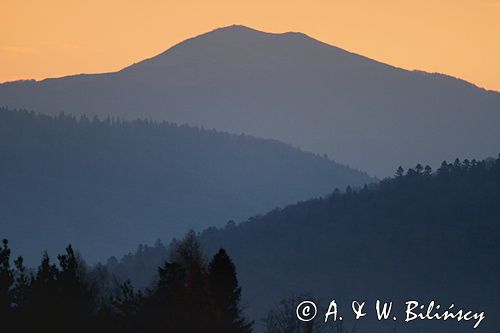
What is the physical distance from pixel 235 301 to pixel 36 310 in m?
9.02

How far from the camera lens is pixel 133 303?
56.0 m

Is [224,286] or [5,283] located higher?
[224,286]

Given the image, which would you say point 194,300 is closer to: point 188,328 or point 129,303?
point 188,328

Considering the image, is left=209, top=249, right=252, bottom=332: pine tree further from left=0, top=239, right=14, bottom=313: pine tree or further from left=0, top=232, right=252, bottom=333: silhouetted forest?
left=0, top=239, right=14, bottom=313: pine tree

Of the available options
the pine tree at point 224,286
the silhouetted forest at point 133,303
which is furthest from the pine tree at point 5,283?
the pine tree at point 224,286

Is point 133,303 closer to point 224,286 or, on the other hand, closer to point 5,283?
point 224,286

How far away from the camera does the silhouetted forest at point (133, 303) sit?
48688 millimetres

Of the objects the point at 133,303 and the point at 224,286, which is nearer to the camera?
the point at 224,286

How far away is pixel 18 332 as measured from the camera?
1870 inches

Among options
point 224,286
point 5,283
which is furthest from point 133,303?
point 5,283

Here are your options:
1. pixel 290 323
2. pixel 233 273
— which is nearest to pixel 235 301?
pixel 233 273

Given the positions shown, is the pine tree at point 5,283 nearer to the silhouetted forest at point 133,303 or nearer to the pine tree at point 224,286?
the silhouetted forest at point 133,303

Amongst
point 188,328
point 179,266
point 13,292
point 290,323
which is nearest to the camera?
point 188,328

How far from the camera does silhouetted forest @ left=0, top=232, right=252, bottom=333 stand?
160ft
